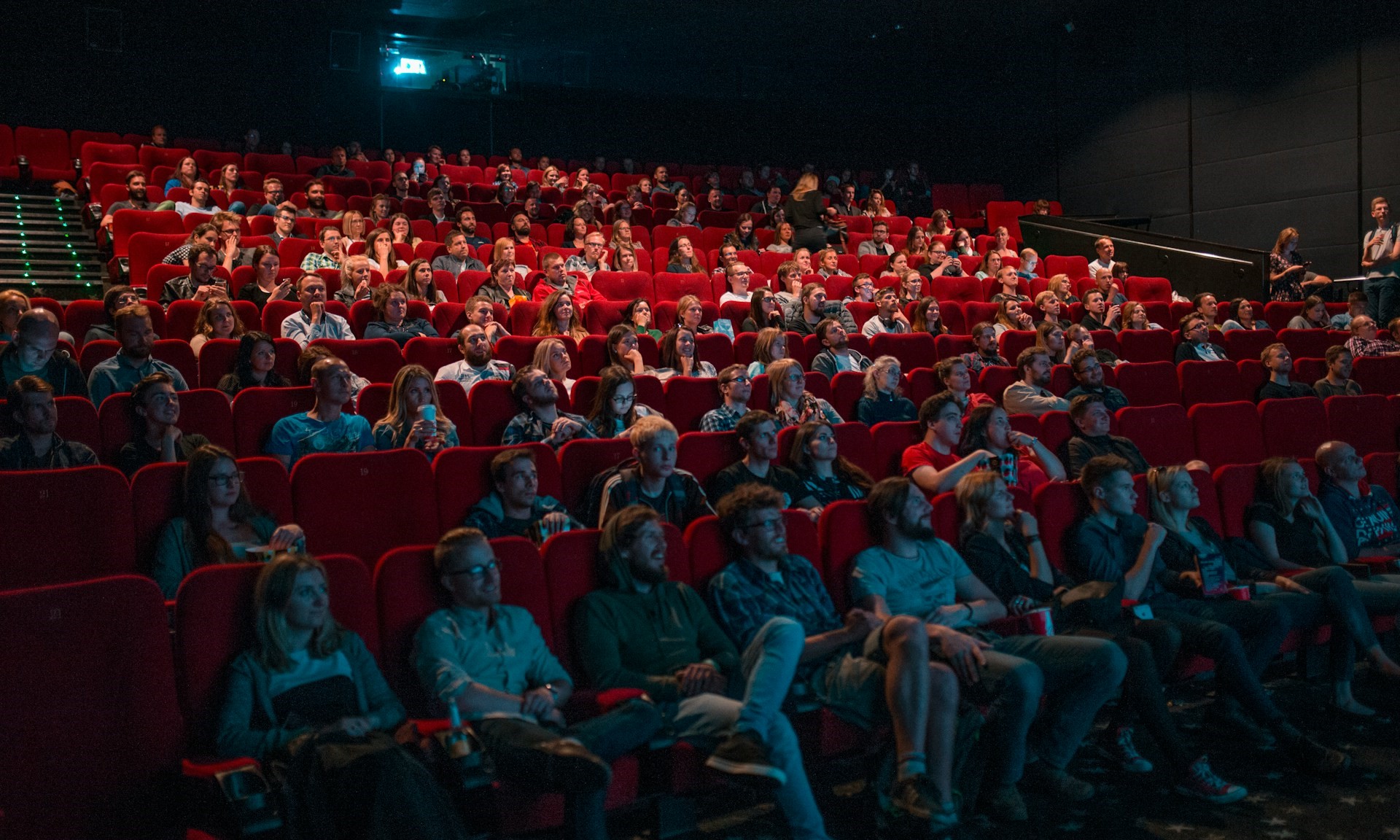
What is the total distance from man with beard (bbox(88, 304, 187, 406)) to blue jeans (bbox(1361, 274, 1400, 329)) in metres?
4.46

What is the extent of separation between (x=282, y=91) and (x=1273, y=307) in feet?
17.9

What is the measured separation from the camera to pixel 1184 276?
5211 millimetres

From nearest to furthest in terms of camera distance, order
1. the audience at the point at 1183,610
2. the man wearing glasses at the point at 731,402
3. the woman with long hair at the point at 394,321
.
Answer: the audience at the point at 1183,610, the man wearing glasses at the point at 731,402, the woman with long hair at the point at 394,321

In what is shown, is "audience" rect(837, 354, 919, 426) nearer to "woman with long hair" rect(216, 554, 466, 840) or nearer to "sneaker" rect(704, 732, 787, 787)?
"sneaker" rect(704, 732, 787, 787)

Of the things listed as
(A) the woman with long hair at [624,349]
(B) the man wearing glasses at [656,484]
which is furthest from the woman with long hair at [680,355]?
(B) the man wearing glasses at [656,484]

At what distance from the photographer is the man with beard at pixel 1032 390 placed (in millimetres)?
2791

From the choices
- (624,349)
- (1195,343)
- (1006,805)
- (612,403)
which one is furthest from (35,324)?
(1195,343)

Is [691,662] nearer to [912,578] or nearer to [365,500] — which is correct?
[912,578]

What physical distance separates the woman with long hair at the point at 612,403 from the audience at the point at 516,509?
466 mm

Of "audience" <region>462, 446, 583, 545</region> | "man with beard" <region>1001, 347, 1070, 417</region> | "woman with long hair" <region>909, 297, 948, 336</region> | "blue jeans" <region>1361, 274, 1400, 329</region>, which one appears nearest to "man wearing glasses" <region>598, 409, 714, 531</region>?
"audience" <region>462, 446, 583, 545</region>

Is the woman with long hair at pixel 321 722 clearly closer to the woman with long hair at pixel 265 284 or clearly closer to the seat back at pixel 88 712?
the seat back at pixel 88 712

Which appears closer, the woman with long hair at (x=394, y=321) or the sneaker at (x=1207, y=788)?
the sneaker at (x=1207, y=788)

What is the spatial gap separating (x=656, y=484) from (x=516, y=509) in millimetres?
257

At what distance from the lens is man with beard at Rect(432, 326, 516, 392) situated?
257 cm
